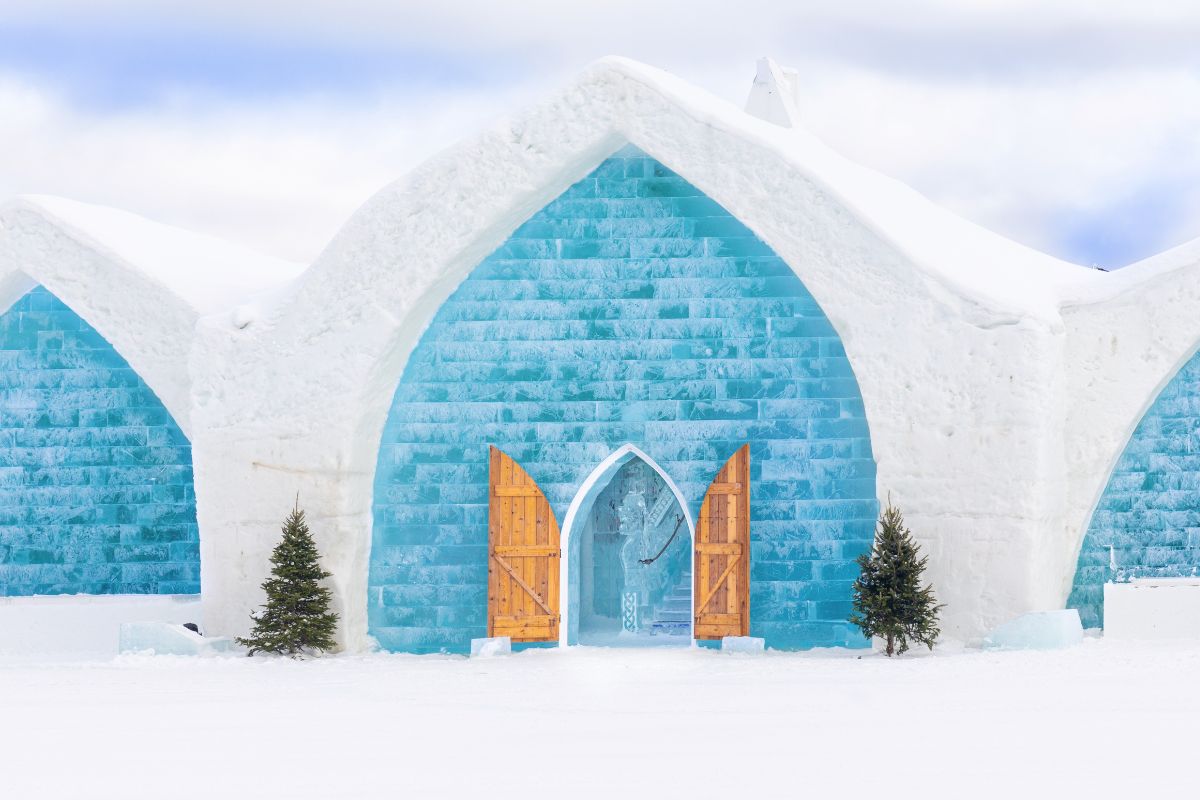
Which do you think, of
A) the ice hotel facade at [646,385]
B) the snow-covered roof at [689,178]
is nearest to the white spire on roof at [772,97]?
the snow-covered roof at [689,178]

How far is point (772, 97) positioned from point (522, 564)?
8.17 m

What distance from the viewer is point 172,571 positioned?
55.4 ft

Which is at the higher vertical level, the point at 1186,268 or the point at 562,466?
the point at 1186,268

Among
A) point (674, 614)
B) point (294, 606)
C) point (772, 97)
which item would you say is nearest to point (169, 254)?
point (294, 606)

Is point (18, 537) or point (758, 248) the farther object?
point (18, 537)

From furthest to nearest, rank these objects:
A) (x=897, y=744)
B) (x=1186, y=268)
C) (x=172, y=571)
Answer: (x=172, y=571), (x=1186, y=268), (x=897, y=744)

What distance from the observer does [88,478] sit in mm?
17000

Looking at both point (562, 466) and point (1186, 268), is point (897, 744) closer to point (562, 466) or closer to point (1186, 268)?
point (562, 466)

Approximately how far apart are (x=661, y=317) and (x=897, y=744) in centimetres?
670

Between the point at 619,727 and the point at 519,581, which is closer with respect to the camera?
the point at 619,727

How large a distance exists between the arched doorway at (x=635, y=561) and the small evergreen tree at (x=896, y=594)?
5298 mm

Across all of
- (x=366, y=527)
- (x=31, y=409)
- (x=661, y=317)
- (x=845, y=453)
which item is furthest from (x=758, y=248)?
(x=31, y=409)

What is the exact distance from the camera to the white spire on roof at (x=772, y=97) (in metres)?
20.2

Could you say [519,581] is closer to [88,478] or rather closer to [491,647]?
[491,647]
